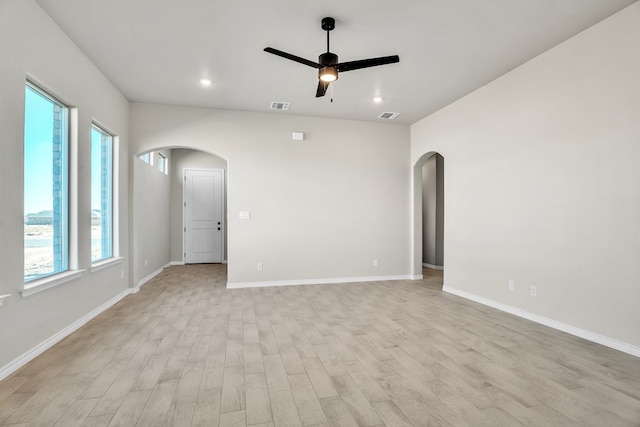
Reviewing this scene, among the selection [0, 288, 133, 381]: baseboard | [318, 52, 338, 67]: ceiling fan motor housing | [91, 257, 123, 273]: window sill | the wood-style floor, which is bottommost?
the wood-style floor

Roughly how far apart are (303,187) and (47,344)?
379 centimetres

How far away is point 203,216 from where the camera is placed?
7824mm

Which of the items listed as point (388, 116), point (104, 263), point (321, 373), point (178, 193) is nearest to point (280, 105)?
point (388, 116)

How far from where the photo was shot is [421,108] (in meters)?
5.14

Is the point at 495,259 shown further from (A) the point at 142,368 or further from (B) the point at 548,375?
(A) the point at 142,368

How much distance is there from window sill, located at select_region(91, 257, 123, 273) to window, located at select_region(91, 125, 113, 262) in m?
0.09

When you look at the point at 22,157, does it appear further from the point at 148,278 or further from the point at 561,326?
the point at 561,326

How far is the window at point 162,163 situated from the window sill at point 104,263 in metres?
2.94

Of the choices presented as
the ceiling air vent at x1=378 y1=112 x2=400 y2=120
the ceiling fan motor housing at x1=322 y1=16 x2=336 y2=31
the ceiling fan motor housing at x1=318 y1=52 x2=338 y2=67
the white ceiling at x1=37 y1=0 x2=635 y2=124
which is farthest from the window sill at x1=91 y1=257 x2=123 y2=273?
the ceiling air vent at x1=378 y1=112 x2=400 y2=120

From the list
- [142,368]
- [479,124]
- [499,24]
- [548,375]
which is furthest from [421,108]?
[142,368]

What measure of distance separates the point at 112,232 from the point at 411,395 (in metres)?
4.27

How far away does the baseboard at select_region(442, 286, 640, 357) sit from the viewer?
8.87 ft

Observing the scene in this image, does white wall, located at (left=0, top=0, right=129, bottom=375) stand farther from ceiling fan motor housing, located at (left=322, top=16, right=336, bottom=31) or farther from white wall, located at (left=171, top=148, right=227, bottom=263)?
white wall, located at (left=171, top=148, right=227, bottom=263)

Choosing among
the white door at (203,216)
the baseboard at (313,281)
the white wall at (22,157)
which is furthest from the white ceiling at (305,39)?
the white door at (203,216)
